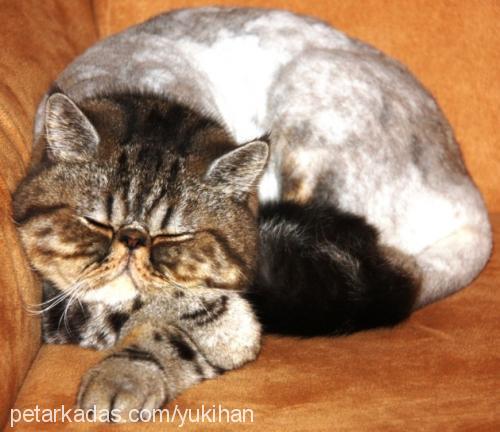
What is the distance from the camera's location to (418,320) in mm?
1979

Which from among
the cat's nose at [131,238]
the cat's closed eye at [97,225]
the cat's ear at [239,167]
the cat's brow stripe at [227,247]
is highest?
the cat's ear at [239,167]

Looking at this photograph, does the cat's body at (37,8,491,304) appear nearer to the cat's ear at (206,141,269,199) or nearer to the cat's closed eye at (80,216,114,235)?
the cat's ear at (206,141,269,199)

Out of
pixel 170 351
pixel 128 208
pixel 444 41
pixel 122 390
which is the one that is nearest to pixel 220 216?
pixel 128 208

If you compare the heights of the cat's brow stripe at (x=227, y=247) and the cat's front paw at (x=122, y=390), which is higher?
the cat's brow stripe at (x=227, y=247)

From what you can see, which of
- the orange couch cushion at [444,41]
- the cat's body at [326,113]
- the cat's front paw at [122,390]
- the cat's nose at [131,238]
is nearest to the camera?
the cat's front paw at [122,390]

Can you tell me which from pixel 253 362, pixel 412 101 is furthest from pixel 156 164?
pixel 412 101

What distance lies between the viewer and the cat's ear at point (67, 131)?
173 centimetres

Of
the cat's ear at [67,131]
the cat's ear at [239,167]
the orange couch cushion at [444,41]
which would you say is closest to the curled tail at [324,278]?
the cat's ear at [239,167]

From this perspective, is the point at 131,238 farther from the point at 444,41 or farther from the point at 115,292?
the point at 444,41

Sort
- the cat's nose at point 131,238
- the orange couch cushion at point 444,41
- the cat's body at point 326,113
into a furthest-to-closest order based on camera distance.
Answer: the orange couch cushion at point 444,41 → the cat's body at point 326,113 → the cat's nose at point 131,238

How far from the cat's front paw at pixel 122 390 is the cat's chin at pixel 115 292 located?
20 cm

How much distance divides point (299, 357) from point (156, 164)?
0.53m

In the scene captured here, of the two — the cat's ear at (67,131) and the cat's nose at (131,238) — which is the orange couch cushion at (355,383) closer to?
the cat's nose at (131,238)

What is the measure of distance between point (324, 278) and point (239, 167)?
12.5 inches
